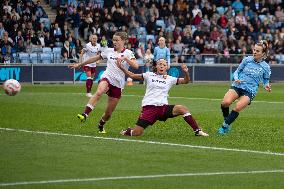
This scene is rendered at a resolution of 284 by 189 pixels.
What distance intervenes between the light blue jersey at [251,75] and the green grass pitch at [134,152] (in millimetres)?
971

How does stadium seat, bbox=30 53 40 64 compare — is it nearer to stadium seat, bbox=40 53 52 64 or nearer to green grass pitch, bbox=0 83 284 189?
stadium seat, bbox=40 53 52 64

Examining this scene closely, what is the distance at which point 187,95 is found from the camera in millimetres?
33625

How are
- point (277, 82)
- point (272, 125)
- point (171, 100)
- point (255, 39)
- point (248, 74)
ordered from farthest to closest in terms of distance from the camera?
point (255, 39) < point (277, 82) < point (171, 100) < point (272, 125) < point (248, 74)

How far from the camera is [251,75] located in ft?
62.9

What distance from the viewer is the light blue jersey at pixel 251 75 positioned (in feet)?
62.7

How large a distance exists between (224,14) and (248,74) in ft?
107

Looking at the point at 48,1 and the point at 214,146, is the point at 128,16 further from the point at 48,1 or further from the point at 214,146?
the point at 214,146

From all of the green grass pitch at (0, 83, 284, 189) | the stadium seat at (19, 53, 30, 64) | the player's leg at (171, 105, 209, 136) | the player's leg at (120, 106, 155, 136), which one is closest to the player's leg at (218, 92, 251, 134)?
the green grass pitch at (0, 83, 284, 189)

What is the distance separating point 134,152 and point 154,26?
33215 millimetres

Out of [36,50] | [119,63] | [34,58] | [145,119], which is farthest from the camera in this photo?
[36,50]

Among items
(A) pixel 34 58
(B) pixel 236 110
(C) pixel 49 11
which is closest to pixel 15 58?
(A) pixel 34 58

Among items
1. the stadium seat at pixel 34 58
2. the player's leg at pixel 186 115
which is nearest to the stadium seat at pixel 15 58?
the stadium seat at pixel 34 58

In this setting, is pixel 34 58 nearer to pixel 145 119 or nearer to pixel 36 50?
pixel 36 50

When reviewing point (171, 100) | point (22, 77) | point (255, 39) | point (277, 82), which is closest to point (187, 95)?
point (171, 100)
